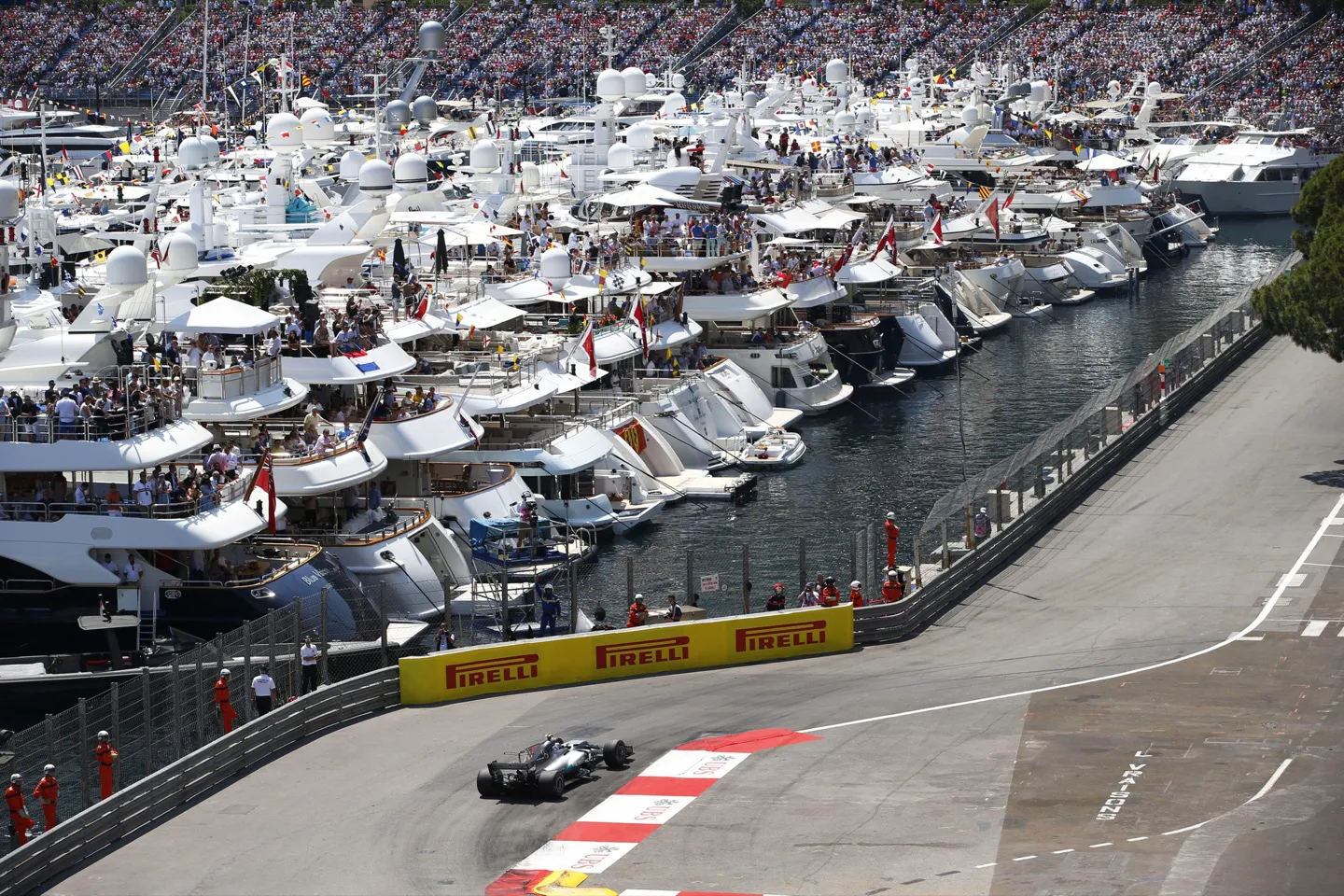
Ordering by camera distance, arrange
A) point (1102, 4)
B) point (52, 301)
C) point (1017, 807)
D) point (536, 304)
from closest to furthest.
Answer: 1. point (1017, 807)
2. point (52, 301)
3. point (536, 304)
4. point (1102, 4)

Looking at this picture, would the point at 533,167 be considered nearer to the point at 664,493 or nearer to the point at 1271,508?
the point at 664,493

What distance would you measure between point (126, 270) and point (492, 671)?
65.2ft

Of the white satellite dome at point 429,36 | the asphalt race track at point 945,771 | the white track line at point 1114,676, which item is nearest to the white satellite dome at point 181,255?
the asphalt race track at point 945,771

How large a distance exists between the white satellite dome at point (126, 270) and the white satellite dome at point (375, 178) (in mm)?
25399

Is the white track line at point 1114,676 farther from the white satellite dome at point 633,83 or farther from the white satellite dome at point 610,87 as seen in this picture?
the white satellite dome at point 633,83

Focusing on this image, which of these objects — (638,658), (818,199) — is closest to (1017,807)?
(638,658)

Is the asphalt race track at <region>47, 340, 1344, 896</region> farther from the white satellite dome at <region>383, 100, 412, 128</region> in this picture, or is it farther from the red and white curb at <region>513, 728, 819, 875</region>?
the white satellite dome at <region>383, 100, 412, 128</region>

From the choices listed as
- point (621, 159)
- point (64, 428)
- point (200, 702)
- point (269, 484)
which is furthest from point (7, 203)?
point (621, 159)

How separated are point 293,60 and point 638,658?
132 meters

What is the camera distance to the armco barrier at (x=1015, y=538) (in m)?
45.8

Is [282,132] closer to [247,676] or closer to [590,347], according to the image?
[590,347]

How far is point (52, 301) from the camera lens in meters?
62.7

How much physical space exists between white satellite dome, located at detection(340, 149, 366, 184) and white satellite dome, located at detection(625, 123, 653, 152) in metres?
12.1

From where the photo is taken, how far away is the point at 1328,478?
6050 cm
